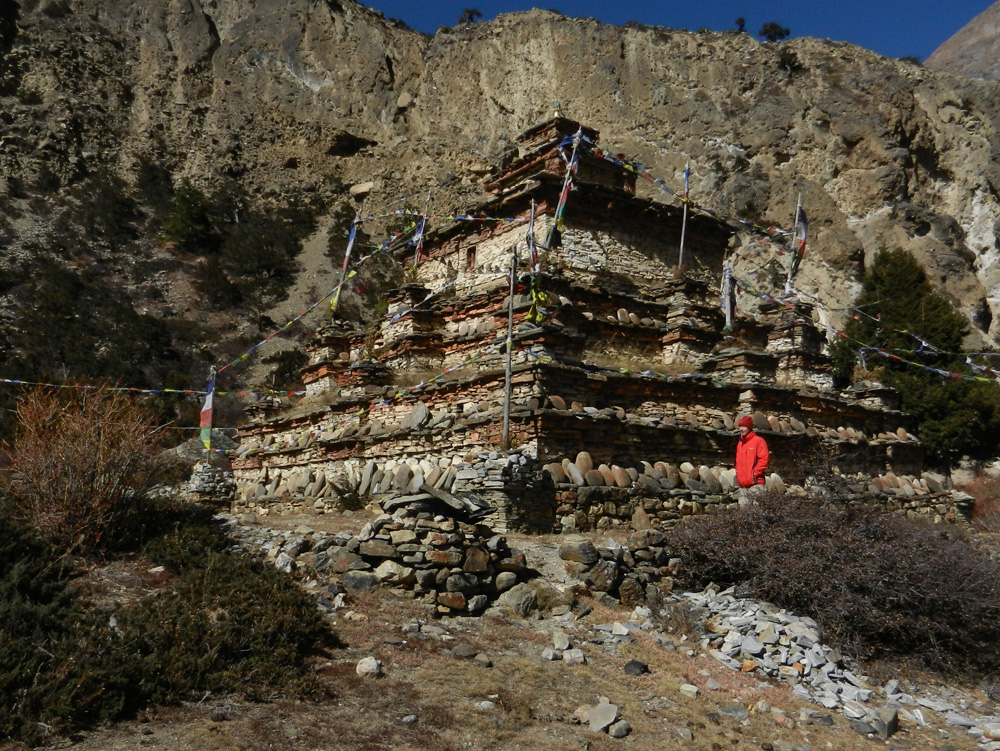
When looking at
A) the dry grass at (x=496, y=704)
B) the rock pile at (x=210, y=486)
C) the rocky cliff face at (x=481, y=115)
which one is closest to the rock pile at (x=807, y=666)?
the dry grass at (x=496, y=704)

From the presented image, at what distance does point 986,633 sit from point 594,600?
14.8ft

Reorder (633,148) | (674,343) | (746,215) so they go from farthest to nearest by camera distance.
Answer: (633,148) → (746,215) → (674,343)

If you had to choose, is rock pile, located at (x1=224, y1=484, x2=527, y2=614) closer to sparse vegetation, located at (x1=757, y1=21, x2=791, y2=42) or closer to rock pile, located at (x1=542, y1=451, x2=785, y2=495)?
rock pile, located at (x1=542, y1=451, x2=785, y2=495)

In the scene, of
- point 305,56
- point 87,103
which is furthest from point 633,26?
point 87,103

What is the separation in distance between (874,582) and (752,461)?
116 inches

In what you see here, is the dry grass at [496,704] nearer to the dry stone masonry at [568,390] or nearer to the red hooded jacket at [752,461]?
the dry stone masonry at [568,390]

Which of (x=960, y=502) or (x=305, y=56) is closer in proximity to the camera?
(x=960, y=502)

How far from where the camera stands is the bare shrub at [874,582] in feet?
23.9

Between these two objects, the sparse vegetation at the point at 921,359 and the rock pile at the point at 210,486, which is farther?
the sparse vegetation at the point at 921,359

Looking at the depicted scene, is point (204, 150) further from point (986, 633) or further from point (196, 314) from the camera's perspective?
point (986, 633)

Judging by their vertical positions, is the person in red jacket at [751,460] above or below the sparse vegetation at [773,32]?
below

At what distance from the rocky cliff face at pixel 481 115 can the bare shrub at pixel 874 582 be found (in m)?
27.7

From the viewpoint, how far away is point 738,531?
848 centimetres

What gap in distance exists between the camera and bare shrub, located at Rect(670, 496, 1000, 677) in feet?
23.9
